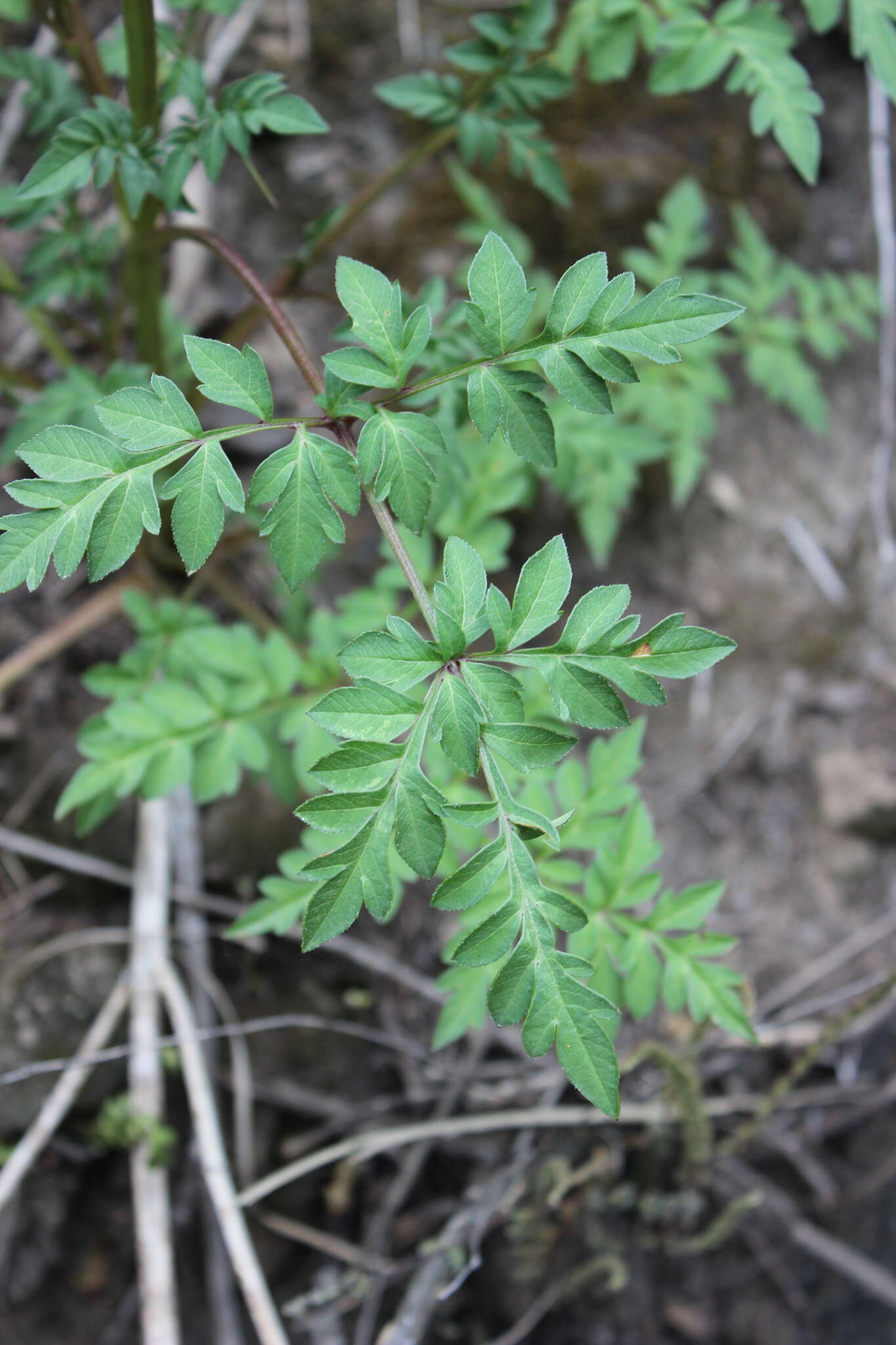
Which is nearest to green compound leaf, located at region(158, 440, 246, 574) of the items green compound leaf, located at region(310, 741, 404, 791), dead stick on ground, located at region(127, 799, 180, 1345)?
green compound leaf, located at region(310, 741, 404, 791)

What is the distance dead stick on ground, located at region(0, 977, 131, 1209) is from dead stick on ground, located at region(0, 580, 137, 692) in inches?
28.6

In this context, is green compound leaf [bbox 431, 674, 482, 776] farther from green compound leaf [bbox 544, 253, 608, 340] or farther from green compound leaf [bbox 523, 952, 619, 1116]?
green compound leaf [bbox 544, 253, 608, 340]

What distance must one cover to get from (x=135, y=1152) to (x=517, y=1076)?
2.86ft

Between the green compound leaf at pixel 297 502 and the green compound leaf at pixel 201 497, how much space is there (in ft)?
0.13

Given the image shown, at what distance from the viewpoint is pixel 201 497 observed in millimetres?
1097

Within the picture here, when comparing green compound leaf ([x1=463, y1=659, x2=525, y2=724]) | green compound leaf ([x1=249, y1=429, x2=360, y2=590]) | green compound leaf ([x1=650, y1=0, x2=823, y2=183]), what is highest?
green compound leaf ([x1=650, y1=0, x2=823, y2=183])

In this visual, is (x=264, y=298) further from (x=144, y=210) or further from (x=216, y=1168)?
(x=216, y=1168)

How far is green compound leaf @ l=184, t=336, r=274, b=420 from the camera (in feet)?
3.65

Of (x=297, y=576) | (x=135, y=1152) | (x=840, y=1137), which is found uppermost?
(x=297, y=576)

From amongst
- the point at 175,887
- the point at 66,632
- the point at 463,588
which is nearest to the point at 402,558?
the point at 463,588

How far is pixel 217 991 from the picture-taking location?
2232 millimetres

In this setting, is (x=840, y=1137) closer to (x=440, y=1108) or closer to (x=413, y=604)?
(x=440, y=1108)

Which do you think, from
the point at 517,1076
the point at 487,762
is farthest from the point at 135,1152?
the point at 487,762

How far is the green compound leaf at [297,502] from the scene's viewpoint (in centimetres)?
112
